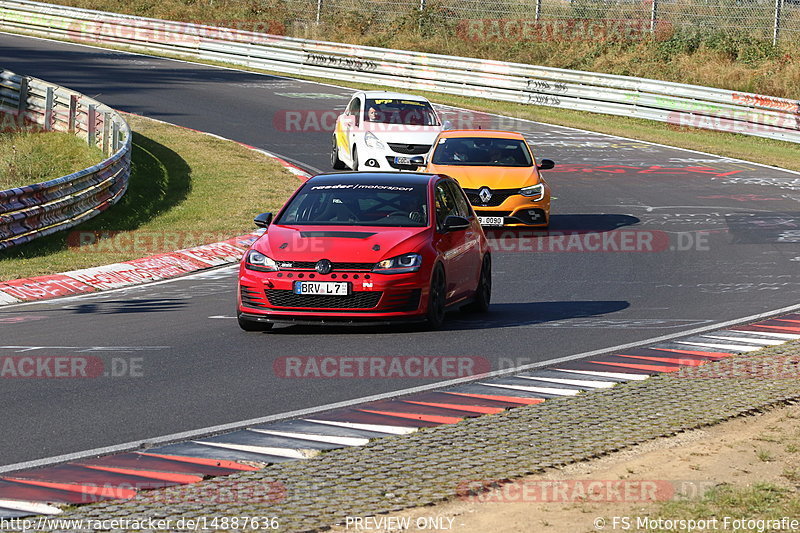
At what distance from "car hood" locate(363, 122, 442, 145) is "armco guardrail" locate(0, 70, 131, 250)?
4.75 metres

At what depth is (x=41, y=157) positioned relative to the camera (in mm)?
26031

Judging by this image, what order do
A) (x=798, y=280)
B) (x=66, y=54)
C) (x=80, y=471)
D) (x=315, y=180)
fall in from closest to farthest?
(x=80, y=471)
(x=315, y=180)
(x=798, y=280)
(x=66, y=54)

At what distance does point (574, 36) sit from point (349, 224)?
3444 cm

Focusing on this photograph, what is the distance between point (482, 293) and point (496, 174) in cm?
682

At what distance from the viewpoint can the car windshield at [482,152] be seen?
21.1 metres

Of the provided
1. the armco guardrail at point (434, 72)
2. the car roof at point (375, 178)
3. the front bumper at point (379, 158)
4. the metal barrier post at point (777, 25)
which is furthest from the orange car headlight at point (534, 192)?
the metal barrier post at point (777, 25)

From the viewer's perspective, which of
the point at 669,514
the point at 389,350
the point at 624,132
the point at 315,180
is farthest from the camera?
the point at 624,132

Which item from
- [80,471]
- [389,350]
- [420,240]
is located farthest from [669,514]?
[420,240]

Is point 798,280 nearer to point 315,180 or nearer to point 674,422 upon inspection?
point 315,180

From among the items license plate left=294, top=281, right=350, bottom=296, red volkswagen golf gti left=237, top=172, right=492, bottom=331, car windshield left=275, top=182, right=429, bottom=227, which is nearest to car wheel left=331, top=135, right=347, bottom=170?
red volkswagen golf gti left=237, top=172, right=492, bottom=331

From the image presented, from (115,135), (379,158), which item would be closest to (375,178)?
(379,158)

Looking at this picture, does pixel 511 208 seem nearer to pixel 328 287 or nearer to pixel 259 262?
pixel 259 262

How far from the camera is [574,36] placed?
45.6 metres

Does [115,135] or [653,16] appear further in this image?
[653,16]
